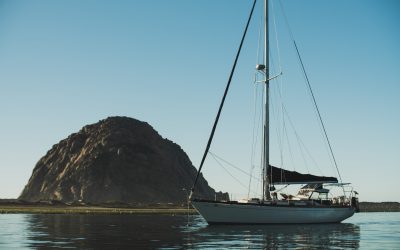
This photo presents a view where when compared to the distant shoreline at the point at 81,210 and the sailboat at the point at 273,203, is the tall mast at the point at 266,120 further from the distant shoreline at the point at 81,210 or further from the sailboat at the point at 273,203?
the distant shoreline at the point at 81,210

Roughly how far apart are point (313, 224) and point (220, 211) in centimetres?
1173

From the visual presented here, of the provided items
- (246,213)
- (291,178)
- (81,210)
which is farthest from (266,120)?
(81,210)

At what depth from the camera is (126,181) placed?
7835 inches

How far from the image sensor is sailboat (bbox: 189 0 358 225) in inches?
1852

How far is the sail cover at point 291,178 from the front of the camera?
51.0 metres

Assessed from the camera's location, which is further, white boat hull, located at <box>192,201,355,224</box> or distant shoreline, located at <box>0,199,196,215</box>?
distant shoreline, located at <box>0,199,196,215</box>

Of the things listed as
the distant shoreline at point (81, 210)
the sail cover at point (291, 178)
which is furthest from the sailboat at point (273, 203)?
the distant shoreline at point (81, 210)

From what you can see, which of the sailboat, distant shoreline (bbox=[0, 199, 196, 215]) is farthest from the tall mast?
distant shoreline (bbox=[0, 199, 196, 215])

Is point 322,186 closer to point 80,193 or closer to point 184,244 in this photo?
point 184,244

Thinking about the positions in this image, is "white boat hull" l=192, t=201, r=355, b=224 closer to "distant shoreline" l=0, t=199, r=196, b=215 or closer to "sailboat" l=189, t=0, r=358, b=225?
"sailboat" l=189, t=0, r=358, b=225

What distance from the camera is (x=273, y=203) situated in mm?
48531

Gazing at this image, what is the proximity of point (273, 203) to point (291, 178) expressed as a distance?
4996mm

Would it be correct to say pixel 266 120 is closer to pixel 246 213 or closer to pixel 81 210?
pixel 246 213

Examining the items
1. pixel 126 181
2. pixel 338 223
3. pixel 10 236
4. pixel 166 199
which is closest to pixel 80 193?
pixel 126 181
